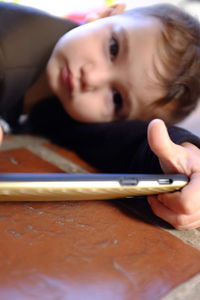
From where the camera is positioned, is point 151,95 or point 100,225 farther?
point 151,95

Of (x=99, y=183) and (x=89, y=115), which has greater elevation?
(x=99, y=183)

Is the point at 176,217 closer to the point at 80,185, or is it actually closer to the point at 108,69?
the point at 80,185

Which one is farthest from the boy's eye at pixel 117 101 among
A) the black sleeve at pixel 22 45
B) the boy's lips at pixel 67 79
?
the black sleeve at pixel 22 45

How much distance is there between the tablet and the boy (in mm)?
307

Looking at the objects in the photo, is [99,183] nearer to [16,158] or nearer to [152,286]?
[152,286]

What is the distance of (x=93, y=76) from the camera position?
3.01 ft

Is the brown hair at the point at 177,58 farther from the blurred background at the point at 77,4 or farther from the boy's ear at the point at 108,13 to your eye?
the blurred background at the point at 77,4

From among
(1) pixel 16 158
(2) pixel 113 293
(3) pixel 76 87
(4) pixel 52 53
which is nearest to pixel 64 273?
(2) pixel 113 293

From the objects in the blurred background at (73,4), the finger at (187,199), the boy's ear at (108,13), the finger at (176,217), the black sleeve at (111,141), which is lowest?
the blurred background at (73,4)

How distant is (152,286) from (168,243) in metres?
0.10

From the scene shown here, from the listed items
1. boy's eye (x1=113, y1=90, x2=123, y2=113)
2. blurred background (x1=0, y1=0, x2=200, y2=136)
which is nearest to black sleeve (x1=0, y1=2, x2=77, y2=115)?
boy's eye (x1=113, y1=90, x2=123, y2=113)

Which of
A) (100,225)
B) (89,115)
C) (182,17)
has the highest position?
(182,17)

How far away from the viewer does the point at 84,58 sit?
3.09ft

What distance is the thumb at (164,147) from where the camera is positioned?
0.51 meters
